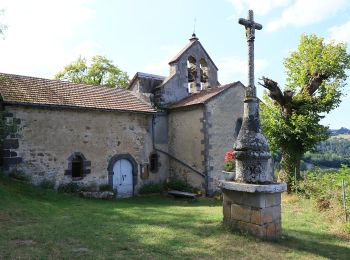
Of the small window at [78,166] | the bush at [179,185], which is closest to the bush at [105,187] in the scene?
the small window at [78,166]

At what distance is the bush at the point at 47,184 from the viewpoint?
12660 millimetres

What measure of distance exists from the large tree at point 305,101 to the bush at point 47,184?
9653 millimetres

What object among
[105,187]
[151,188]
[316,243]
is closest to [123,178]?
[105,187]

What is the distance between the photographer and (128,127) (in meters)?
15.5

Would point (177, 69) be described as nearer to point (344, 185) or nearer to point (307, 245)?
point (344, 185)

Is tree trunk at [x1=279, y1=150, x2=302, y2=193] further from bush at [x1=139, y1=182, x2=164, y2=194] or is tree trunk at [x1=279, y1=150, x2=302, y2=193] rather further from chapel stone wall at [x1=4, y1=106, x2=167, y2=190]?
chapel stone wall at [x1=4, y1=106, x2=167, y2=190]

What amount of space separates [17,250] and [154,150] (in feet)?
38.2

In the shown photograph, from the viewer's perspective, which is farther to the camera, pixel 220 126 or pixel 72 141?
pixel 220 126

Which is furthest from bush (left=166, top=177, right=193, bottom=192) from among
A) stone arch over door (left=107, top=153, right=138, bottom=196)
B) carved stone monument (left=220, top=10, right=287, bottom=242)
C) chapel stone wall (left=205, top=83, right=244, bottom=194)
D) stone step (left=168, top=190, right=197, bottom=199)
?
carved stone monument (left=220, top=10, right=287, bottom=242)

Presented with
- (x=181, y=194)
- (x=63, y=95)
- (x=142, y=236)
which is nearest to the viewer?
(x=142, y=236)

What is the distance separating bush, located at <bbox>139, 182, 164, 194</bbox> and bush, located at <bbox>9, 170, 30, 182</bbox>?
5.55 metres

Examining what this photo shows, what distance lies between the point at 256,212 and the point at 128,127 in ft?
33.8

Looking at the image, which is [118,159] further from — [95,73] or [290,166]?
[95,73]

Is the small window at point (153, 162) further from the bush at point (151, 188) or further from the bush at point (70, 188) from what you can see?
the bush at point (70, 188)
